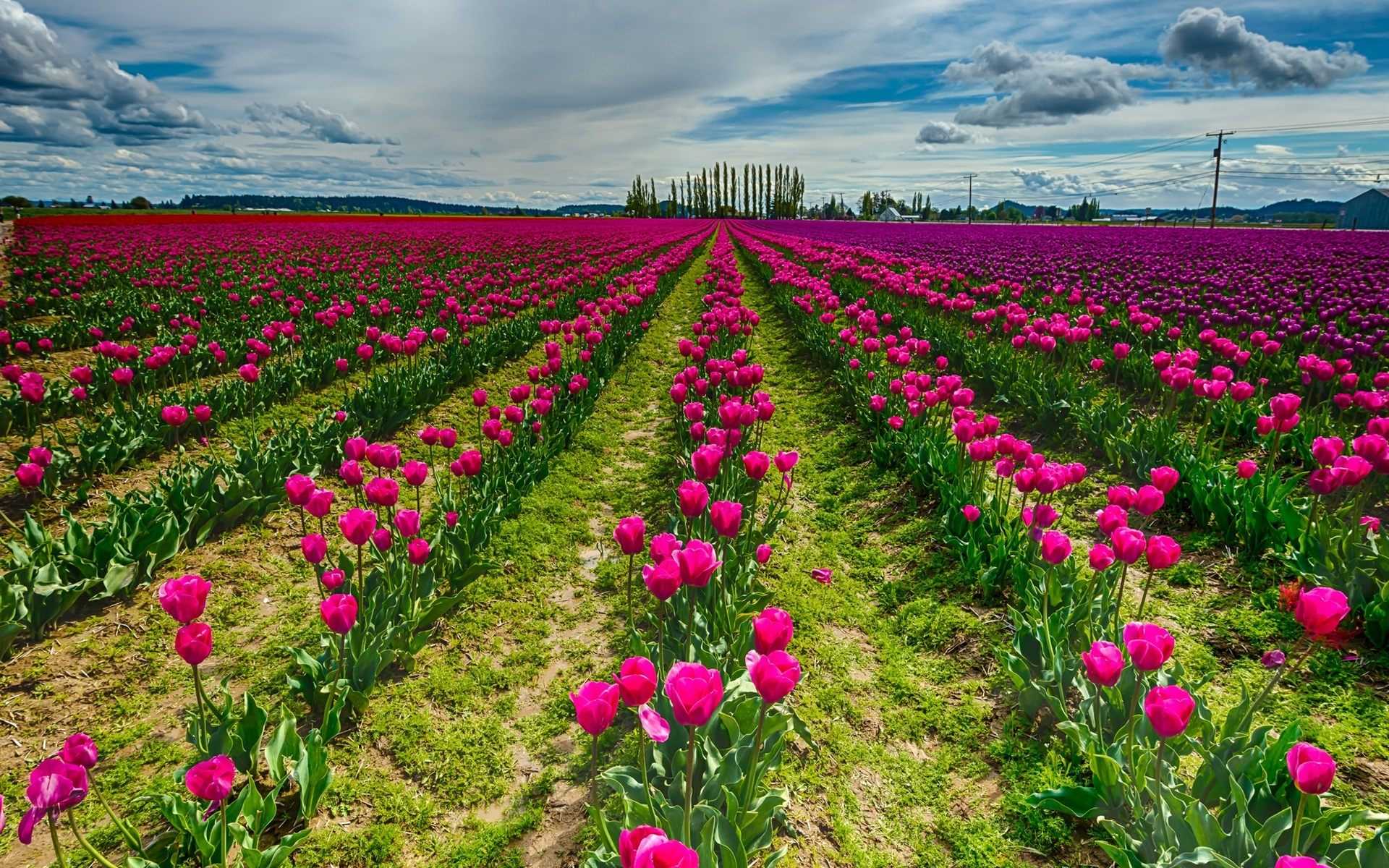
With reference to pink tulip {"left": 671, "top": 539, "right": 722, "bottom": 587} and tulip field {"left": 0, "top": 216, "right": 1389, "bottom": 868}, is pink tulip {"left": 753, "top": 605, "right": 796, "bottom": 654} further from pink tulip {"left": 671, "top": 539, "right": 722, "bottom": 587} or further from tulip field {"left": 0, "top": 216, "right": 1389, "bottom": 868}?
pink tulip {"left": 671, "top": 539, "right": 722, "bottom": 587}

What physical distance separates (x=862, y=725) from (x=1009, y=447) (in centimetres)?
205

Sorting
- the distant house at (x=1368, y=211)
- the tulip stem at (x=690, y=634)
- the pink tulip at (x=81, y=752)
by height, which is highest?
the distant house at (x=1368, y=211)

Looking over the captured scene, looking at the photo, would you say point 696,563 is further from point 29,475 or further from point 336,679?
point 29,475

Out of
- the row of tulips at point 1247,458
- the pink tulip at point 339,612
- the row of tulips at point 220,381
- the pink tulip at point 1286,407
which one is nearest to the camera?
the pink tulip at point 339,612

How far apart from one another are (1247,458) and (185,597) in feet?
27.4

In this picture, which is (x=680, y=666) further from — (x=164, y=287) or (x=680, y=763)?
(x=164, y=287)

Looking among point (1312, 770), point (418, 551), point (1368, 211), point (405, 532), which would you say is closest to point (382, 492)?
point (405, 532)

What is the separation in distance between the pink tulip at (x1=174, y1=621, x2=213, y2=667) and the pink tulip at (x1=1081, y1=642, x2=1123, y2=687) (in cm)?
317

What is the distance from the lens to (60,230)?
2788 cm

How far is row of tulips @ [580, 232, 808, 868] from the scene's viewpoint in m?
1.97

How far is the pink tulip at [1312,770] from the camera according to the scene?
198cm

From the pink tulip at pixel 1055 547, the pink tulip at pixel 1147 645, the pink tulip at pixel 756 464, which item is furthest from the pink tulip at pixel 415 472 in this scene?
the pink tulip at pixel 1147 645

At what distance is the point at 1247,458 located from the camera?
6508 millimetres

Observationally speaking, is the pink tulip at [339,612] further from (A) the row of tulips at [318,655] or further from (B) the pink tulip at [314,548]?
(B) the pink tulip at [314,548]
